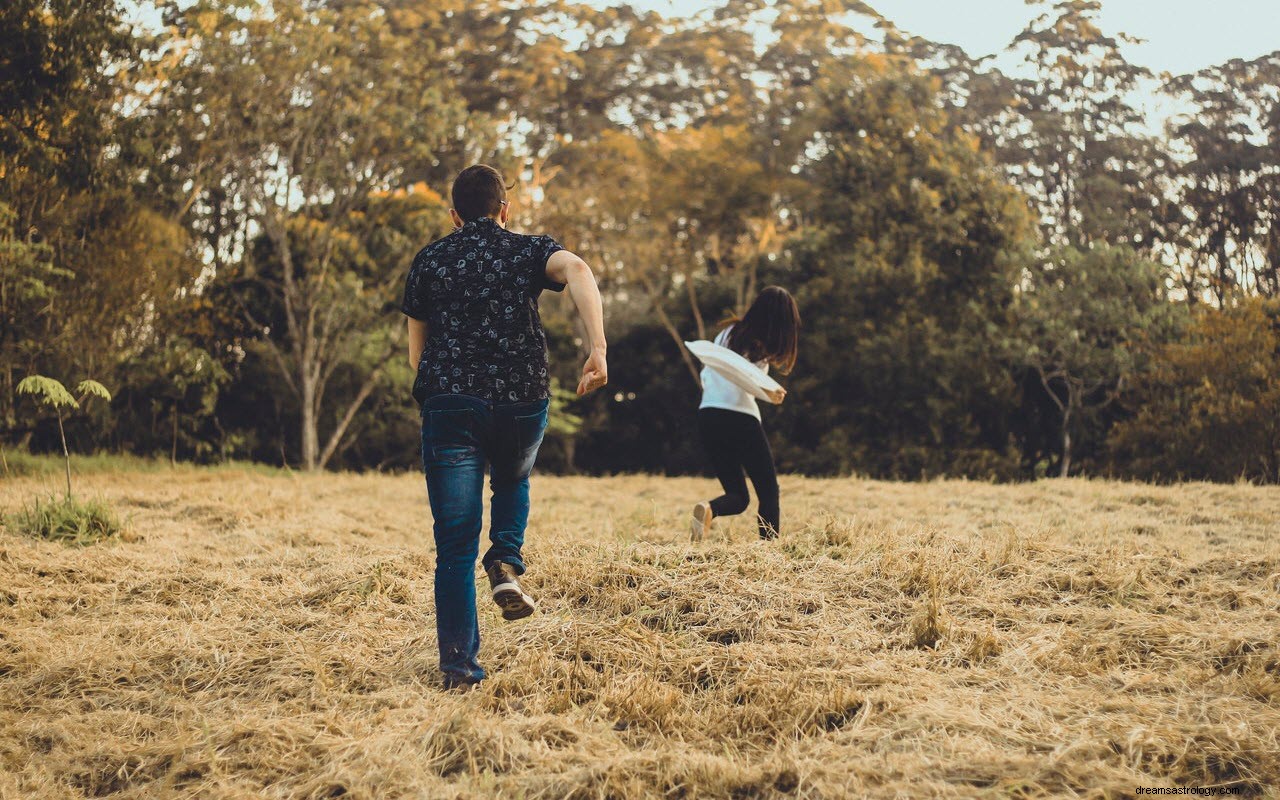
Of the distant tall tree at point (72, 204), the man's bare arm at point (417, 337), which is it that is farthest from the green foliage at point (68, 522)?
the distant tall tree at point (72, 204)

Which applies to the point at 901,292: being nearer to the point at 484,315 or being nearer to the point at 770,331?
the point at 770,331

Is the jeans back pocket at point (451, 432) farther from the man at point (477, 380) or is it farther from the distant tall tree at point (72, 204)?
the distant tall tree at point (72, 204)

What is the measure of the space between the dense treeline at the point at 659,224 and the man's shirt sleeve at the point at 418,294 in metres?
8.30

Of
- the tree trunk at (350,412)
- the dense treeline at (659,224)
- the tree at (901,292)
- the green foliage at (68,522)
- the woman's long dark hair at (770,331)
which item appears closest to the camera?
Result: the woman's long dark hair at (770,331)

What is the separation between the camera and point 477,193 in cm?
402

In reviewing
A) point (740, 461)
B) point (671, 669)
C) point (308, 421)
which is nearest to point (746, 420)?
point (740, 461)

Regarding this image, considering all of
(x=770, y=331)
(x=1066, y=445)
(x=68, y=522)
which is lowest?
(x=68, y=522)

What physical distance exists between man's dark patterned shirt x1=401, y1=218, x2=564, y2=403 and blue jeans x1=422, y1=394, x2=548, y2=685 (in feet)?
0.22

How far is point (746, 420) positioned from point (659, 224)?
56.5 feet

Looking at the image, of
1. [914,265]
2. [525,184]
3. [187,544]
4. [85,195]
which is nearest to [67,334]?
[85,195]

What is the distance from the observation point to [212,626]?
4.97 m

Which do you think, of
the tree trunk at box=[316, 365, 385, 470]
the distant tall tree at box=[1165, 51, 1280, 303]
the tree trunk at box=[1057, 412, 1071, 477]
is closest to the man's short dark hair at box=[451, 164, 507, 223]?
the tree trunk at box=[316, 365, 385, 470]

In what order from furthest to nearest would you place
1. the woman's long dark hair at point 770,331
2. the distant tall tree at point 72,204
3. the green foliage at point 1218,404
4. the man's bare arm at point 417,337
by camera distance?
the green foliage at point 1218,404, the distant tall tree at point 72,204, the woman's long dark hair at point 770,331, the man's bare arm at point 417,337

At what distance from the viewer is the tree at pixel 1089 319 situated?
57.9 ft
